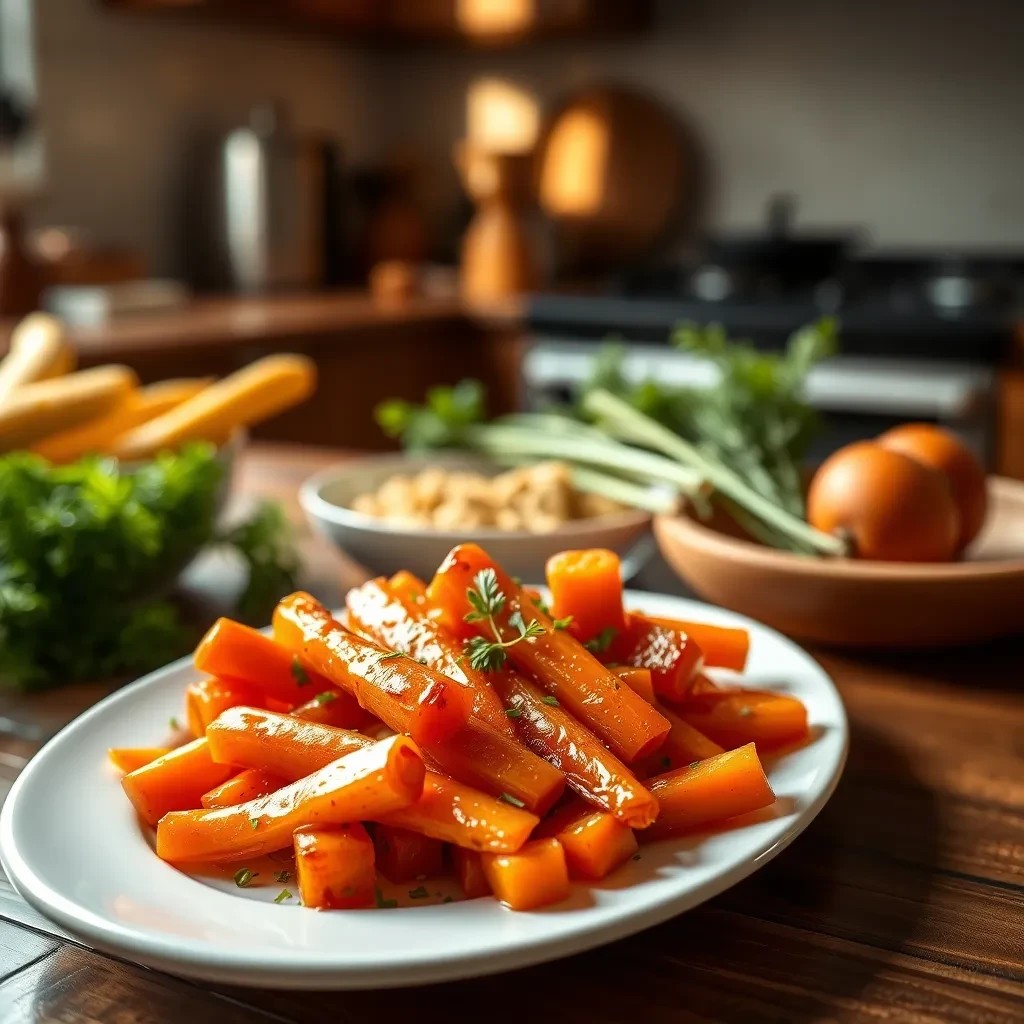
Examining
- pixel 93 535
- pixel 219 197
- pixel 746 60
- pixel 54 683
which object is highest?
pixel 746 60

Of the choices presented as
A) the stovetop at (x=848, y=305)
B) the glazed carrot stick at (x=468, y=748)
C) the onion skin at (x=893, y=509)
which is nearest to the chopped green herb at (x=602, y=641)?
the glazed carrot stick at (x=468, y=748)

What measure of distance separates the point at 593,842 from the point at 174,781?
0.72 feet

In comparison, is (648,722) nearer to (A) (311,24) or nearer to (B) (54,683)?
(B) (54,683)

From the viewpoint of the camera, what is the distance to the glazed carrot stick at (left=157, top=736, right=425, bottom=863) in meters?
0.54

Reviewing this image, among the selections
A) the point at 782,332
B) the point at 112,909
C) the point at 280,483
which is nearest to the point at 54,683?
the point at 112,909

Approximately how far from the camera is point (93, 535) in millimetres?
922

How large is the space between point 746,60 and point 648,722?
11.2 feet

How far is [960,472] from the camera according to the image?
101cm

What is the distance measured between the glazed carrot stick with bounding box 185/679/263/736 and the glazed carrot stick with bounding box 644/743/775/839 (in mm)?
237

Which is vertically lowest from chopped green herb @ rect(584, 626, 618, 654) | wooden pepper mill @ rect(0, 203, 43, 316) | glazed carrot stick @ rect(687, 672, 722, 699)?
glazed carrot stick @ rect(687, 672, 722, 699)

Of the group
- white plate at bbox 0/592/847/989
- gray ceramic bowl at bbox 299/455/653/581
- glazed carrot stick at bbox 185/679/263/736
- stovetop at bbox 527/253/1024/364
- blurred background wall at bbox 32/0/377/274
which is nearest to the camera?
white plate at bbox 0/592/847/989

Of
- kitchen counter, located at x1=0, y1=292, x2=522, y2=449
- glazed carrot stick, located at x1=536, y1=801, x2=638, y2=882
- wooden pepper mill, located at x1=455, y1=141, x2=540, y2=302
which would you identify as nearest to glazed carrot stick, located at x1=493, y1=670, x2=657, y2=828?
glazed carrot stick, located at x1=536, y1=801, x2=638, y2=882

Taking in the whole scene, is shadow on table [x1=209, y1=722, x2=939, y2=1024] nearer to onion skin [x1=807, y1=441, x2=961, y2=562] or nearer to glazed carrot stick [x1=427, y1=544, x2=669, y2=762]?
glazed carrot stick [x1=427, y1=544, x2=669, y2=762]

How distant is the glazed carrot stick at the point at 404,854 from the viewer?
0.57m
